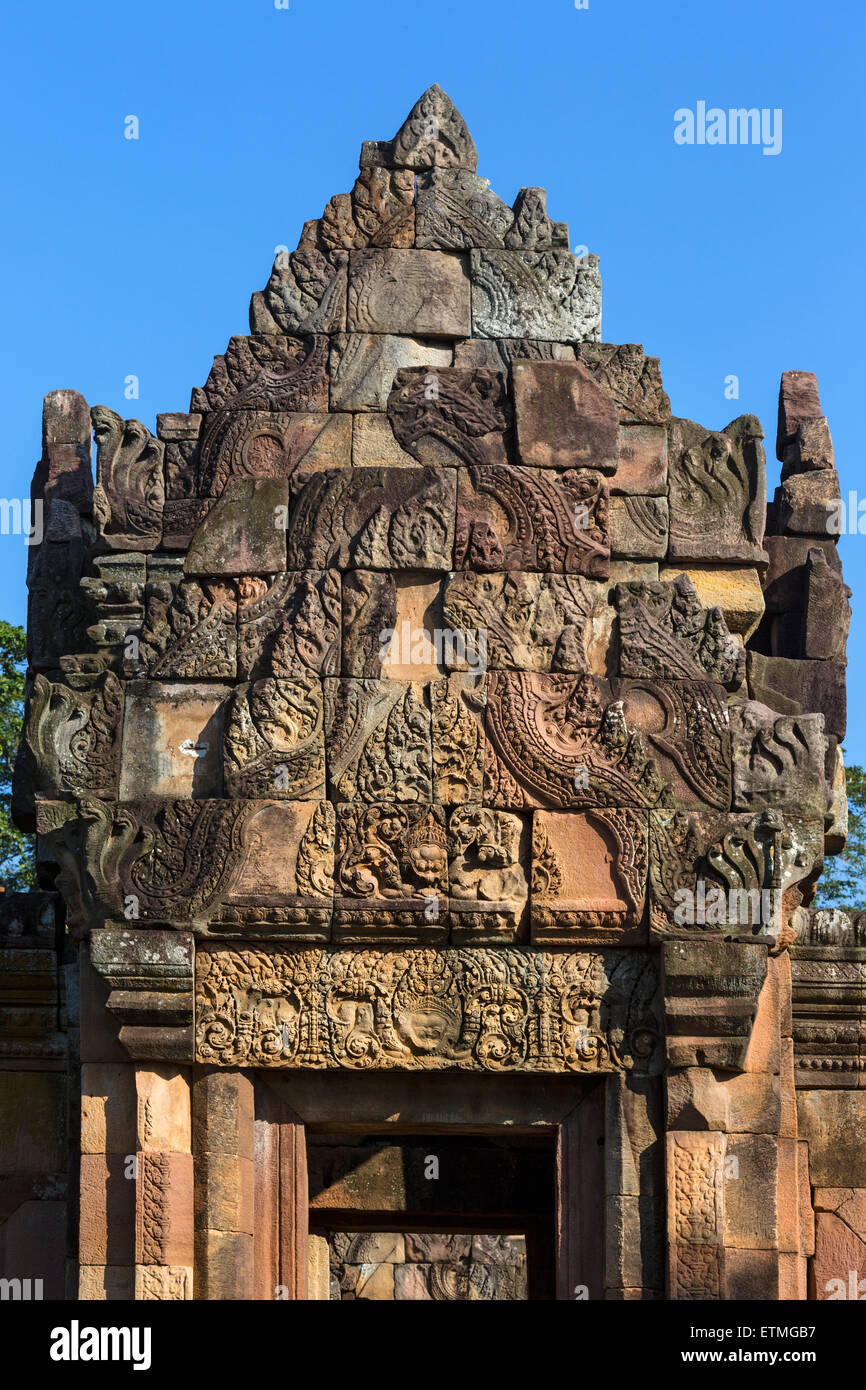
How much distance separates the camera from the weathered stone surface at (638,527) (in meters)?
12.8

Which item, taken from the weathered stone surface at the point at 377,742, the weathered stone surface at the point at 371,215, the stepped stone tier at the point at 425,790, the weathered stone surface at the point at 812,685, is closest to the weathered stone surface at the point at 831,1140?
the stepped stone tier at the point at 425,790

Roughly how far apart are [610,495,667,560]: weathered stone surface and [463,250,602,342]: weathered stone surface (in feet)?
3.49

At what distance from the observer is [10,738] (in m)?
25.2

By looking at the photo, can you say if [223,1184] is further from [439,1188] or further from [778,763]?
[439,1188]

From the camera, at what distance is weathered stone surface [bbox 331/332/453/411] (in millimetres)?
12828

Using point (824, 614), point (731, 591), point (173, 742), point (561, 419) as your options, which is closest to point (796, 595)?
point (824, 614)

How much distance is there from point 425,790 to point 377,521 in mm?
1479

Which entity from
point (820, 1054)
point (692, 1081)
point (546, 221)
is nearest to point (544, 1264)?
point (820, 1054)

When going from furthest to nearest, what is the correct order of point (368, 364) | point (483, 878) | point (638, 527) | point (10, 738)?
point (10, 738), point (368, 364), point (638, 527), point (483, 878)

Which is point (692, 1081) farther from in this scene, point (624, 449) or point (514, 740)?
point (624, 449)

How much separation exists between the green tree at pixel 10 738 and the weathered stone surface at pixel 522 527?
12826mm

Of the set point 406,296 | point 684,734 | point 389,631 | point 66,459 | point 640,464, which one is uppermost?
point 406,296

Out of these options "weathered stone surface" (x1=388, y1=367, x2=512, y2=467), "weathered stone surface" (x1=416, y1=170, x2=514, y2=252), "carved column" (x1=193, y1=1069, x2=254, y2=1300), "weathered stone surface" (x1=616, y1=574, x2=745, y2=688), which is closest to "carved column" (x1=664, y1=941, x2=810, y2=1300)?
"weathered stone surface" (x1=616, y1=574, x2=745, y2=688)

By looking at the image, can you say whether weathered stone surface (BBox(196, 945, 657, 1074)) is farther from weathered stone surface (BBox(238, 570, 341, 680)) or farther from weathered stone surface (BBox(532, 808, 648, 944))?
weathered stone surface (BBox(238, 570, 341, 680))
